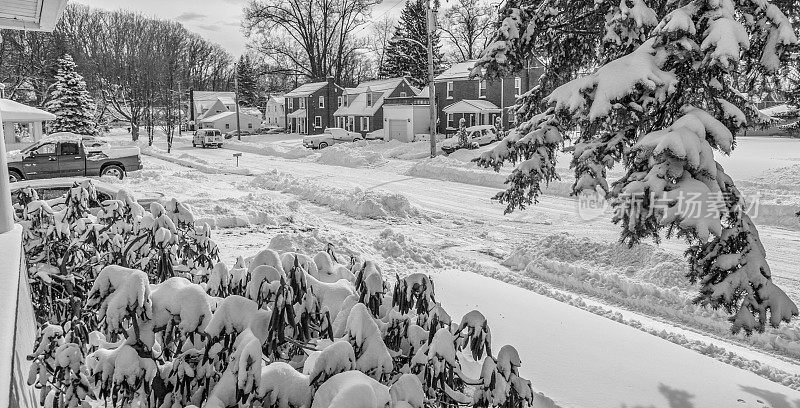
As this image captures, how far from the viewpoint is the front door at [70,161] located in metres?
23.6

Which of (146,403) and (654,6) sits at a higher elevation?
(654,6)

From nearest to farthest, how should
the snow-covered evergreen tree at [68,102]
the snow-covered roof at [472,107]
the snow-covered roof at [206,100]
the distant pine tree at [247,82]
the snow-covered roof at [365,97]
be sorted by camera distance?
the snow-covered roof at [472,107] < the snow-covered evergreen tree at [68,102] < the snow-covered roof at [365,97] < the snow-covered roof at [206,100] < the distant pine tree at [247,82]

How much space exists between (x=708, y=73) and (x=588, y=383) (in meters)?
3.45

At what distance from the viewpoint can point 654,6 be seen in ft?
24.8

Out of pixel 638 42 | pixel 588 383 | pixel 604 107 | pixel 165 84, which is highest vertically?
pixel 165 84

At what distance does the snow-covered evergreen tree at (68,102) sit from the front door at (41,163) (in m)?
29.6

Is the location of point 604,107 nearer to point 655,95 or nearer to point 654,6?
point 655,95

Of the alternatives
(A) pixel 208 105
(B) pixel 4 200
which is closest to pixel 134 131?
(A) pixel 208 105

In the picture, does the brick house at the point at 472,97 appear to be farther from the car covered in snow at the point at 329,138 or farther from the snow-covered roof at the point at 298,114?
the snow-covered roof at the point at 298,114

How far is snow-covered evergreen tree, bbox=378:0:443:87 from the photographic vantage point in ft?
214

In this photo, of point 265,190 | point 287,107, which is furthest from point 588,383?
point 287,107

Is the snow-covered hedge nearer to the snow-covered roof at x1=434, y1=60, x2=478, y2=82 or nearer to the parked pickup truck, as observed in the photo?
the parked pickup truck

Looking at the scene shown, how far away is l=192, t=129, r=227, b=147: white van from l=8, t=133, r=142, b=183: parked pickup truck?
25673 millimetres

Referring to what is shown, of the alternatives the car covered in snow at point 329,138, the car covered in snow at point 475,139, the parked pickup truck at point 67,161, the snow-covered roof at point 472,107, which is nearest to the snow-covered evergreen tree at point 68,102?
the car covered in snow at point 329,138
